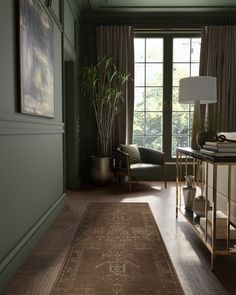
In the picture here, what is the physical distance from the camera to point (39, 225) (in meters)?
2.26

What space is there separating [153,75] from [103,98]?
114 centimetres

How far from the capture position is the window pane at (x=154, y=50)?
4879 mm

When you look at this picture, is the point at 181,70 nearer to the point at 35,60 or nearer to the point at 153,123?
the point at 153,123

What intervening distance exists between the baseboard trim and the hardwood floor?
1.6 inches

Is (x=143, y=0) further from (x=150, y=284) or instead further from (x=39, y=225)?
(x=150, y=284)

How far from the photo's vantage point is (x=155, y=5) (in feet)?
14.5

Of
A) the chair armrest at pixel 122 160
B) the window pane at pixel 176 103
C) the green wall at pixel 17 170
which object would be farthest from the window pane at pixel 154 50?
the green wall at pixel 17 170

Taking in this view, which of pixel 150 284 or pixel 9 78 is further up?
pixel 9 78

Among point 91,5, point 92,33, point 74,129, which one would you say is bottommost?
point 74,129

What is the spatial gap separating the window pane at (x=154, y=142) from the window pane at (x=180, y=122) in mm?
329

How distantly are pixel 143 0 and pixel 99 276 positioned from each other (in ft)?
13.0

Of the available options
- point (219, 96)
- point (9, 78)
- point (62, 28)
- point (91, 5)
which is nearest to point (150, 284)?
point (9, 78)

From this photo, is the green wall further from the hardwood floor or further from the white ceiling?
the white ceiling

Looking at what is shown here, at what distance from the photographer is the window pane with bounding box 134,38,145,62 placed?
4.88 m
